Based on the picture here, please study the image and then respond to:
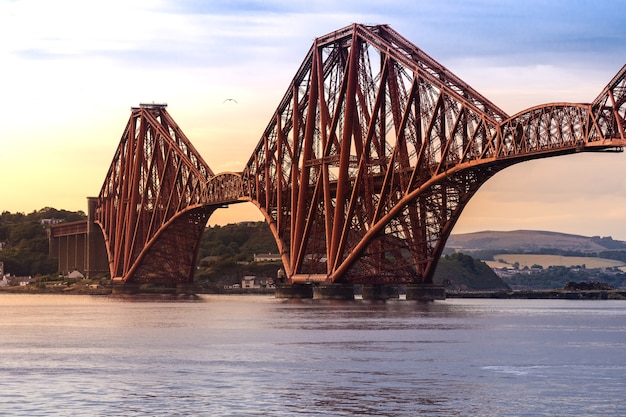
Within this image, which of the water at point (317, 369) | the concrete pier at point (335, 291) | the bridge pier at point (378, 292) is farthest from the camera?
the bridge pier at point (378, 292)

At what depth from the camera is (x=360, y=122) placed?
442 ft

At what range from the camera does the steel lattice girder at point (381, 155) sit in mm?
108688

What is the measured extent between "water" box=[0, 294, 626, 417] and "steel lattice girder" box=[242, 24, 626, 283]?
19.6 metres

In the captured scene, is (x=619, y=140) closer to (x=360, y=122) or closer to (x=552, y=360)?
(x=552, y=360)

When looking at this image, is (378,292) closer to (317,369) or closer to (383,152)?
(383,152)

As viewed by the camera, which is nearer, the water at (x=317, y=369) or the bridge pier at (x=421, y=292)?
the water at (x=317, y=369)

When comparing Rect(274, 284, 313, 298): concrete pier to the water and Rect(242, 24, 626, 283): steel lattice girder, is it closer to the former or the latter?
Rect(242, 24, 626, 283): steel lattice girder

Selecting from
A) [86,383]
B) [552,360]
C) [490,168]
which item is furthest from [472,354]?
[490,168]

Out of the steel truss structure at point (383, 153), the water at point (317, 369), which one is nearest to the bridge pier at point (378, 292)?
the steel truss structure at point (383, 153)

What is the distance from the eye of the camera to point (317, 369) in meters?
55.9

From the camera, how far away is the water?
43688 millimetres

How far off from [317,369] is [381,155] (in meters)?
76.3

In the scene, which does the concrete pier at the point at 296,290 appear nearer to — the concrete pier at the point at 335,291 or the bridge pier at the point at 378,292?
the bridge pier at the point at 378,292

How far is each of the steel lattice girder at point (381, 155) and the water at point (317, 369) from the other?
19560 millimetres
